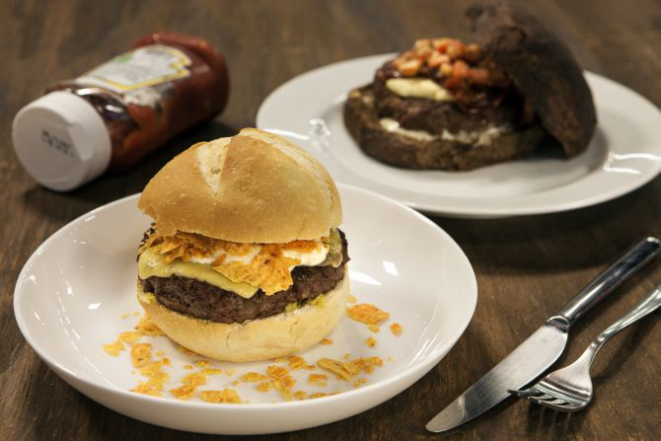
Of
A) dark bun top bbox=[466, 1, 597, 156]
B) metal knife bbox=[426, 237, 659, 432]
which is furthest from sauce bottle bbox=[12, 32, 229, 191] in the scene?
metal knife bbox=[426, 237, 659, 432]

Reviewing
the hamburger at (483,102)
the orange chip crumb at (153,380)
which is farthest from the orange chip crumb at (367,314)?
the hamburger at (483,102)

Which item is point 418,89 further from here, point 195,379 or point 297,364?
point 195,379

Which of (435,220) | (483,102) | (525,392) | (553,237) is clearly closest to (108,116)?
(435,220)

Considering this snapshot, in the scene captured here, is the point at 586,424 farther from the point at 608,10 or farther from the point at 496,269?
the point at 608,10

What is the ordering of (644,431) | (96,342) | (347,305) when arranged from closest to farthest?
(644,431) < (96,342) < (347,305)

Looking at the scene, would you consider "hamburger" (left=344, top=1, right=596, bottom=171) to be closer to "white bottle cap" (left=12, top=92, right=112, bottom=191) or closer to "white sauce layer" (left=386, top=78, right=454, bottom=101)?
"white sauce layer" (left=386, top=78, right=454, bottom=101)

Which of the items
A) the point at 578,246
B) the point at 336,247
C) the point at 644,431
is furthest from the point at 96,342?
the point at 578,246

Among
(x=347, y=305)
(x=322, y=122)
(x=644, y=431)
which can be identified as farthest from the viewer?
(x=322, y=122)
